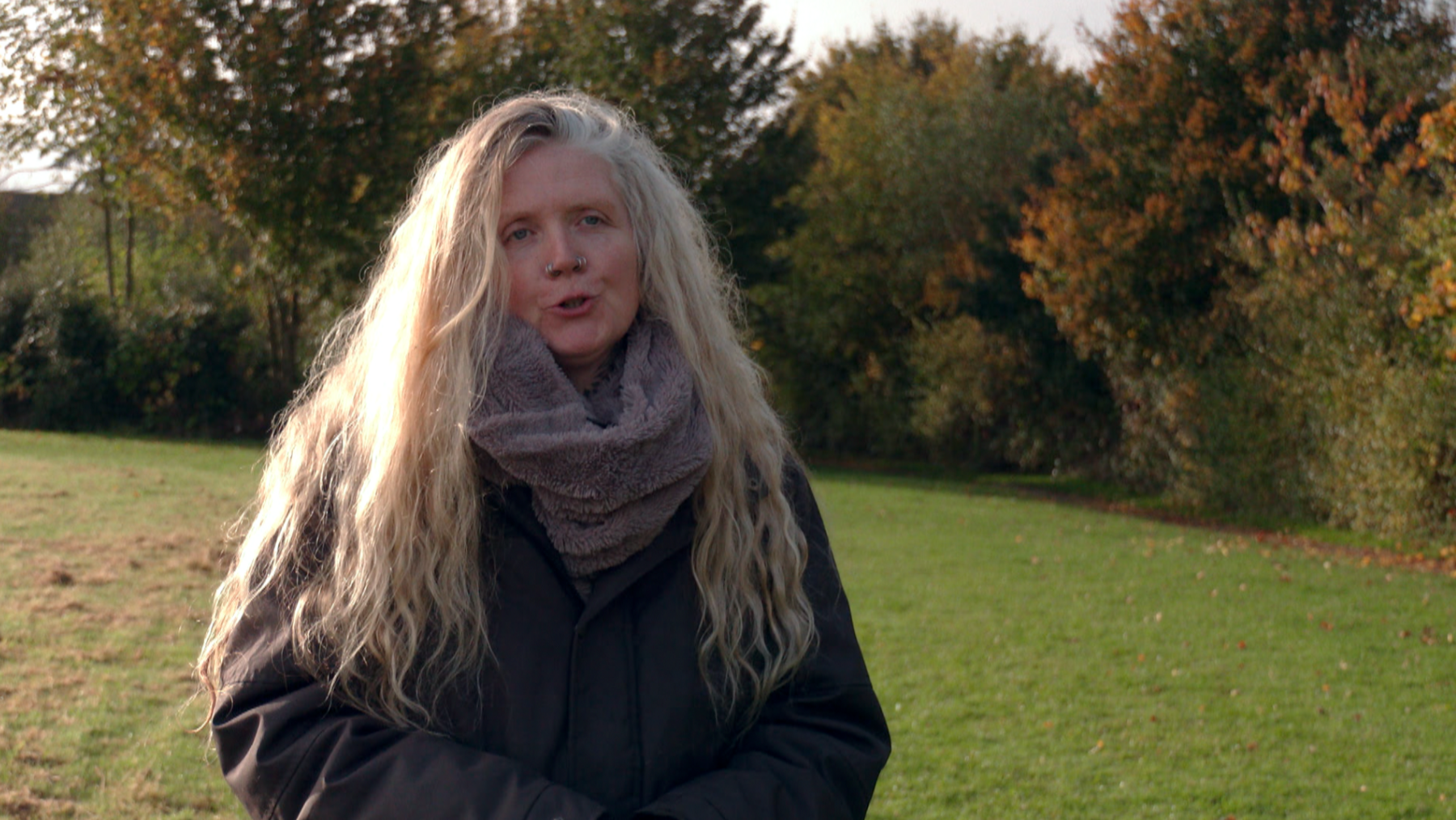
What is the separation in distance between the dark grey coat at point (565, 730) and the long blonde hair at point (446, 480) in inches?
1.7

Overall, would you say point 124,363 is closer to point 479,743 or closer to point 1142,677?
point 1142,677

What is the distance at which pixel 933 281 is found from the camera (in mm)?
27891

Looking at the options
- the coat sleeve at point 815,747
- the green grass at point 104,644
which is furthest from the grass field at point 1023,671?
the coat sleeve at point 815,747

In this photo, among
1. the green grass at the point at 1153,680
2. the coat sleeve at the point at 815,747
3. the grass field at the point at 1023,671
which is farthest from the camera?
the green grass at the point at 1153,680

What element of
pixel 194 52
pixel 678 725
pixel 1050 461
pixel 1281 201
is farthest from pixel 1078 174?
pixel 678 725

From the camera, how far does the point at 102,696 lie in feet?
20.9

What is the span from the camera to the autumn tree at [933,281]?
25.5 metres

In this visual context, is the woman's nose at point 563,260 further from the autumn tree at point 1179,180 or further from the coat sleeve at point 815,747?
the autumn tree at point 1179,180

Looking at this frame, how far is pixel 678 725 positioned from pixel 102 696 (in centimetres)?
525

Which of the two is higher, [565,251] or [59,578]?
[565,251]

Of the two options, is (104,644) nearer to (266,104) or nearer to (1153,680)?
(1153,680)

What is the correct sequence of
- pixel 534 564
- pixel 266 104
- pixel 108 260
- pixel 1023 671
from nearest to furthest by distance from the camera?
1. pixel 534 564
2. pixel 1023 671
3. pixel 266 104
4. pixel 108 260

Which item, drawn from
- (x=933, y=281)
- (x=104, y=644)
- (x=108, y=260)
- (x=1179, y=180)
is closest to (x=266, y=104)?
(x=108, y=260)

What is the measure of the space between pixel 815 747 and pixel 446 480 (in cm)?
75
